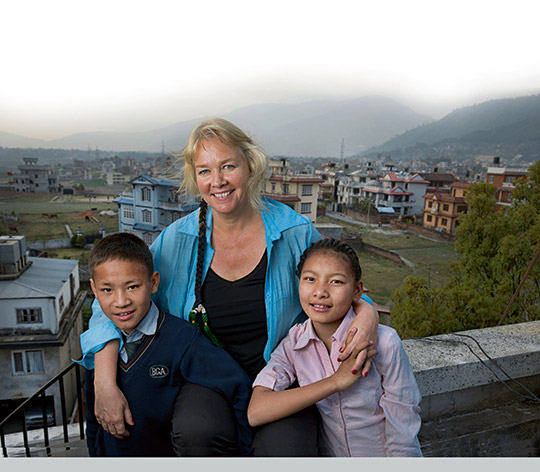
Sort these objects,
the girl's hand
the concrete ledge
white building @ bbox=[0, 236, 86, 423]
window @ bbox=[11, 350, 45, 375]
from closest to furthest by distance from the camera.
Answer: the girl's hand
the concrete ledge
white building @ bbox=[0, 236, 86, 423]
window @ bbox=[11, 350, 45, 375]

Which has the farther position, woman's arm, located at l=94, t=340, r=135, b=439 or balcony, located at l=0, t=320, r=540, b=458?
balcony, located at l=0, t=320, r=540, b=458

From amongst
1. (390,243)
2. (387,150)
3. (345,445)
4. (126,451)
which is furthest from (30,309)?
(387,150)

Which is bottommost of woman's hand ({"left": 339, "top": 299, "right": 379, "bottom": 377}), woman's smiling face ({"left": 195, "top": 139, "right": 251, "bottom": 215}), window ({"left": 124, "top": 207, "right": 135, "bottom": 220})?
window ({"left": 124, "top": 207, "right": 135, "bottom": 220})

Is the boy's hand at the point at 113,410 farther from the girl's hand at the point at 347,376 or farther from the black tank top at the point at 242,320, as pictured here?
the girl's hand at the point at 347,376

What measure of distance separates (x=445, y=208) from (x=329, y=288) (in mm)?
16067

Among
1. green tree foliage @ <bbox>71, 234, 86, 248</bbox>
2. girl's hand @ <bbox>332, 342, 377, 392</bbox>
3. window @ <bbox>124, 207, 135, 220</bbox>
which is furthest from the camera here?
green tree foliage @ <bbox>71, 234, 86, 248</bbox>

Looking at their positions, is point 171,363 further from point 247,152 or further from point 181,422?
point 247,152

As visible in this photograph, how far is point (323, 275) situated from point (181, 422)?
1.51ft

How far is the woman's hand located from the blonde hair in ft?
1.53

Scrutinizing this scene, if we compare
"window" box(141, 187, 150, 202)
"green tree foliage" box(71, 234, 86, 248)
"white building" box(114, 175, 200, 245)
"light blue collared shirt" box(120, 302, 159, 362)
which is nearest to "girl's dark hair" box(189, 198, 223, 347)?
"light blue collared shirt" box(120, 302, 159, 362)

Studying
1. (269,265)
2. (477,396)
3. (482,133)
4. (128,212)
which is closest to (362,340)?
(269,265)

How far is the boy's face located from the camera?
88 cm

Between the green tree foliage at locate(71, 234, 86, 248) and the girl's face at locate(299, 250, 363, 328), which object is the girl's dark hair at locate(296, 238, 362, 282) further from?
the green tree foliage at locate(71, 234, 86, 248)

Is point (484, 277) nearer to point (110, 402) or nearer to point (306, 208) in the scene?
point (110, 402)
